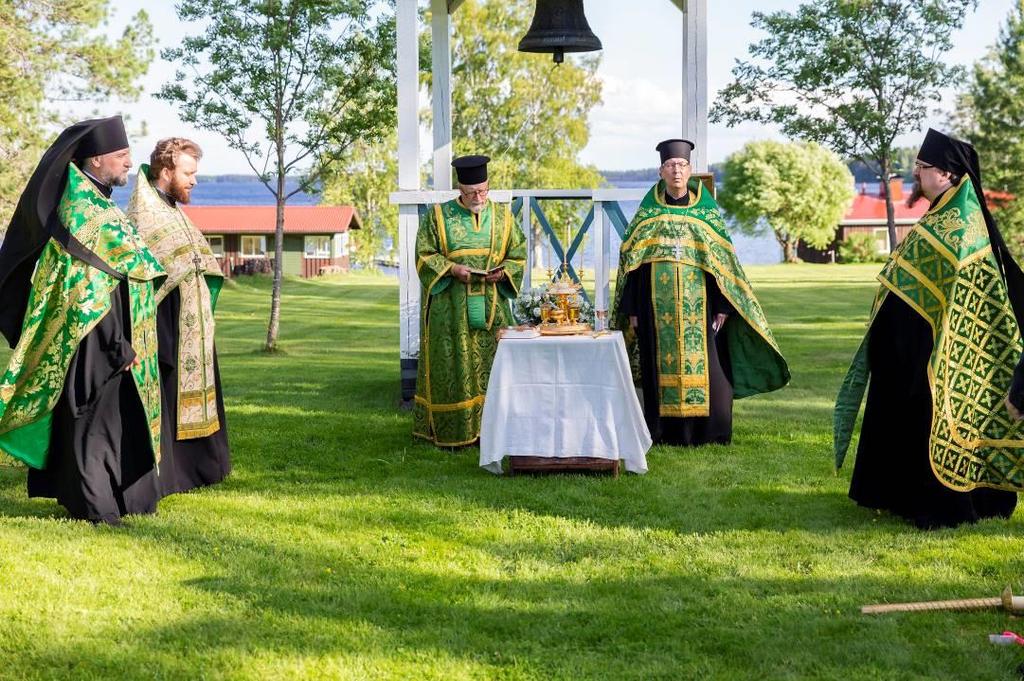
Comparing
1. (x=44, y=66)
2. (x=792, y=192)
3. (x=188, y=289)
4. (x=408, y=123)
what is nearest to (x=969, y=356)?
(x=188, y=289)

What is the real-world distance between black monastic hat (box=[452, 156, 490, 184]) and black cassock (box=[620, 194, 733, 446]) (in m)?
1.30

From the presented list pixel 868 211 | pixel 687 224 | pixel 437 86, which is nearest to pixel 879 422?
pixel 687 224

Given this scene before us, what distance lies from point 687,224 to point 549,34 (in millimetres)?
1630

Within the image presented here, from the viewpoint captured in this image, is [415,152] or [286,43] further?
[286,43]

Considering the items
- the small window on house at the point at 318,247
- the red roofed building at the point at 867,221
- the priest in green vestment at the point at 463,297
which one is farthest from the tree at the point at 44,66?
the red roofed building at the point at 867,221

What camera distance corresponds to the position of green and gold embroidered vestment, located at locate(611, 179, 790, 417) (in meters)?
9.00

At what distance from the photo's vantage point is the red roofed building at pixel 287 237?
1999 inches

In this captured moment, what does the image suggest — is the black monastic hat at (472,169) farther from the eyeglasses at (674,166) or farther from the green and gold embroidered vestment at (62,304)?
the green and gold embroidered vestment at (62,304)

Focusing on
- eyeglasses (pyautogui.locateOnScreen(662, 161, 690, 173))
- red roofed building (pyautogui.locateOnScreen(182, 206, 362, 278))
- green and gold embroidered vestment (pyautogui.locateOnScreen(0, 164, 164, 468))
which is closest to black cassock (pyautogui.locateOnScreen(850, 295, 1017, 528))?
eyeglasses (pyautogui.locateOnScreen(662, 161, 690, 173))

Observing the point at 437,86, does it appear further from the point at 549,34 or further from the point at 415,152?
the point at 549,34

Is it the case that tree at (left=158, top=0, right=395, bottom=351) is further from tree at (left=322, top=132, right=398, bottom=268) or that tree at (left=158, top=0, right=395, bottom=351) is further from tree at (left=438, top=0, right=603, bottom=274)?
tree at (left=322, top=132, right=398, bottom=268)

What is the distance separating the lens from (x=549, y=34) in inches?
346

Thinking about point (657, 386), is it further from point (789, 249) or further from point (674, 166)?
point (789, 249)

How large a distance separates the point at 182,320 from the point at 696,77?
4.73 m
